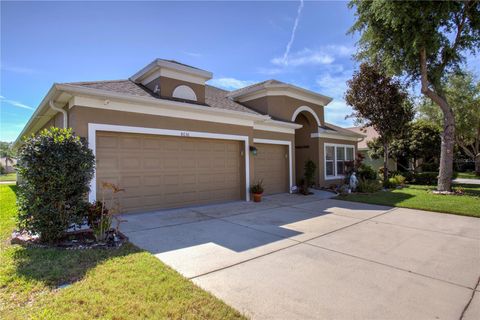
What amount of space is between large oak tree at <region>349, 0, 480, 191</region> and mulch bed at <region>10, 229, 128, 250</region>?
1228 cm

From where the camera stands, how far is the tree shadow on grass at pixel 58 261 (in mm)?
3668

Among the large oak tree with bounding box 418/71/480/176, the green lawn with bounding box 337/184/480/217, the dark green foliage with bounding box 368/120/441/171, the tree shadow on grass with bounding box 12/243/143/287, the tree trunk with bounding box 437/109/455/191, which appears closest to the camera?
the tree shadow on grass with bounding box 12/243/143/287

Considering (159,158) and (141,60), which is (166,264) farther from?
(141,60)

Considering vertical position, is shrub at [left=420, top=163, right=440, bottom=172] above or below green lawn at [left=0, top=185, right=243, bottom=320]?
above

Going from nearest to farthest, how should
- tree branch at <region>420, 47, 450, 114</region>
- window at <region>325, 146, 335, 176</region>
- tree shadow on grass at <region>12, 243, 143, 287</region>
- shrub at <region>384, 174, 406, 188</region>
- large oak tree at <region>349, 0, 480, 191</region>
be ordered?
tree shadow on grass at <region>12, 243, 143, 287</region> → large oak tree at <region>349, 0, 480, 191</region> → tree branch at <region>420, 47, 450, 114</region> → shrub at <region>384, 174, 406, 188</region> → window at <region>325, 146, 335, 176</region>

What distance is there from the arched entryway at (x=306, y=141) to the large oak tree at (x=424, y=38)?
13.0ft

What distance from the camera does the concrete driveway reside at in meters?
3.10

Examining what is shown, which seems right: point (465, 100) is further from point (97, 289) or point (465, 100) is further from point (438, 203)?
point (97, 289)

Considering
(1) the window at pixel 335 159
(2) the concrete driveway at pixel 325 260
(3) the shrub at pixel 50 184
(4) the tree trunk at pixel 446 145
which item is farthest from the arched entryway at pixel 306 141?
(3) the shrub at pixel 50 184

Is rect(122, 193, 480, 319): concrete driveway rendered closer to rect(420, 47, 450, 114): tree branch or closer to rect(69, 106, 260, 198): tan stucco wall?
rect(69, 106, 260, 198): tan stucco wall

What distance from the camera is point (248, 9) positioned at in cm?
1000

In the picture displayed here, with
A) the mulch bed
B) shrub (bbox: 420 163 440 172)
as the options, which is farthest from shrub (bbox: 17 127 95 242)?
shrub (bbox: 420 163 440 172)

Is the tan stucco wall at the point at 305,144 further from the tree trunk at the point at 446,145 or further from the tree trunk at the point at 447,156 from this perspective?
the tree trunk at the point at 447,156

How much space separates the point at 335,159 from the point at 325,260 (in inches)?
506
